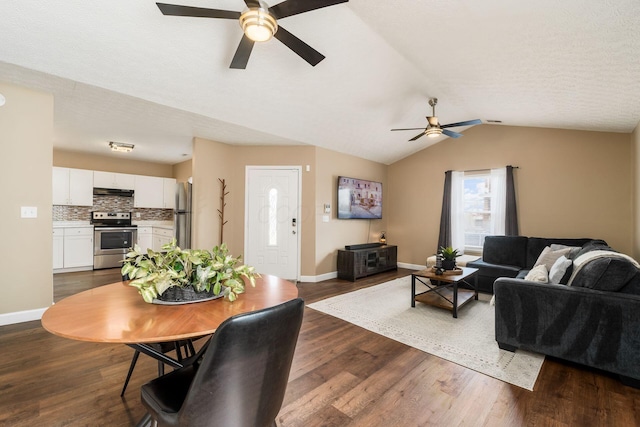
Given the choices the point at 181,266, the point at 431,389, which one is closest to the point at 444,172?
the point at 431,389

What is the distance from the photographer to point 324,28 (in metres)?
2.63

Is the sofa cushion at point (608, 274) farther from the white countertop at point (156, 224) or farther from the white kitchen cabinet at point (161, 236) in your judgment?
the white countertop at point (156, 224)

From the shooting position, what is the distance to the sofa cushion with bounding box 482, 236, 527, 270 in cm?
450

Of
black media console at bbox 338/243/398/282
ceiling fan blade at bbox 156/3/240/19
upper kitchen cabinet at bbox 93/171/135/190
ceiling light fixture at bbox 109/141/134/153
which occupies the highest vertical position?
ceiling fan blade at bbox 156/3/240/19

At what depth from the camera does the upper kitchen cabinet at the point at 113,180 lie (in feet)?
19.0

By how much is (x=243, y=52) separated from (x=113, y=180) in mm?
5445

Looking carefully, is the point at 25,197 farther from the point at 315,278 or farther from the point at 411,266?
the point at 411,266

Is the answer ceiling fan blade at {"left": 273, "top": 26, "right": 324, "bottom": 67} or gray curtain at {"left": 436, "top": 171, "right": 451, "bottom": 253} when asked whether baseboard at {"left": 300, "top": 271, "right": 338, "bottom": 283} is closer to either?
gray curtain at {"left": 436, "top": 171, "right": 451, "bottom": 253}

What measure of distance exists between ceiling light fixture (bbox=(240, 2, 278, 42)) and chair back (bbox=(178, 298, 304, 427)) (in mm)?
1781

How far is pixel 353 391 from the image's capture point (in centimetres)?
191

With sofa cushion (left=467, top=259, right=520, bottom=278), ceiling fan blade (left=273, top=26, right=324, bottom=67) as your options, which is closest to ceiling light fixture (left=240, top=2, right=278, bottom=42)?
ceiling fan blade (left=273, top=26, right=324, bottom=67)

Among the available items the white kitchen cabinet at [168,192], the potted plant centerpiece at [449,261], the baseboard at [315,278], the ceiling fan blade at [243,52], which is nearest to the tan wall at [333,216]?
the baseboard at [315,278]

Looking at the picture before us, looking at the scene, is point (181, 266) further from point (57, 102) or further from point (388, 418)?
point (57, 102)

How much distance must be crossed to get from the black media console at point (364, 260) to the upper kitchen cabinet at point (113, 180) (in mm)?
4923
